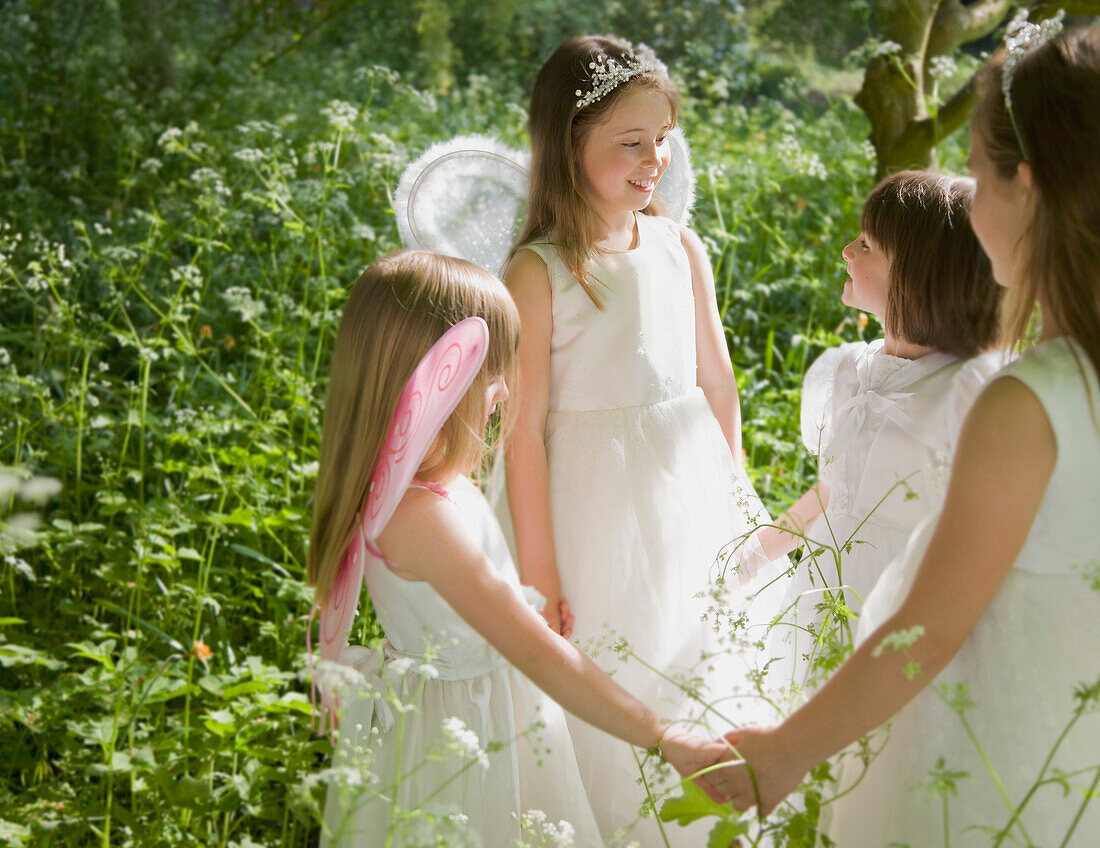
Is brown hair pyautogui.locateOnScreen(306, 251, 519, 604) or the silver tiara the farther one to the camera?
the silver tiara

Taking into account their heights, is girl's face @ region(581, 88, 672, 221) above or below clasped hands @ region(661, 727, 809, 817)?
above

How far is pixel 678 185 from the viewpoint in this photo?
2.32 m

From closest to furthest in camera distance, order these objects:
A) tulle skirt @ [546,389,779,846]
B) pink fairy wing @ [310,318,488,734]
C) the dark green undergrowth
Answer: pink fairy wing @ [310,318,488,734] → tulle skirt @ [546,389,779,846] → the dark green undergrowth

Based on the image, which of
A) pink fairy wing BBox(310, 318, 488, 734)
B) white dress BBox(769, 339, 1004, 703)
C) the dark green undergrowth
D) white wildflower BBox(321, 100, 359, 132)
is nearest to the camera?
pink fairy wing BBox(310, 318, 488, 734)

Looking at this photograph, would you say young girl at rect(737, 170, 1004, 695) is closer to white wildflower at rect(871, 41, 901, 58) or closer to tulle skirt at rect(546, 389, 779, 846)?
tulle skirt at rect(546, 389, 779, 846)

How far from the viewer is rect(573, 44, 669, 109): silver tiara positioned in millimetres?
1985

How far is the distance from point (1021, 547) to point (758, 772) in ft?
1.42

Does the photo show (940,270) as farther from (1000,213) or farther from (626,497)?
(626,497)

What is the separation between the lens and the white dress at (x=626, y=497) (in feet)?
6.45

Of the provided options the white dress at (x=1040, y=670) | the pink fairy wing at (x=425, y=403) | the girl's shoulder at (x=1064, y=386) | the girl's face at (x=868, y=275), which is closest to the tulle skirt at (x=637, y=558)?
the girl's face at (x=868, y=275)

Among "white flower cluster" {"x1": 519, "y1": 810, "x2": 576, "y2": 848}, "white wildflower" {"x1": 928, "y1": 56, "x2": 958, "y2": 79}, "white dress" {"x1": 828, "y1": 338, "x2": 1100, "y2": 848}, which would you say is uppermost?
"white wildflower" {"x1": 928, "y1": 56, "x2": 958, "y2": 79}

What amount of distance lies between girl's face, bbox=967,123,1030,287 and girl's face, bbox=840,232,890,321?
532 mm

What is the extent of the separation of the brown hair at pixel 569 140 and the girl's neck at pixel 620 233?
2cm

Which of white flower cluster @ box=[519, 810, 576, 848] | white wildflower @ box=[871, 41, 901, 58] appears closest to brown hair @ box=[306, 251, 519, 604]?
white flower cluster @ box=[519, 810, 576, 848]
